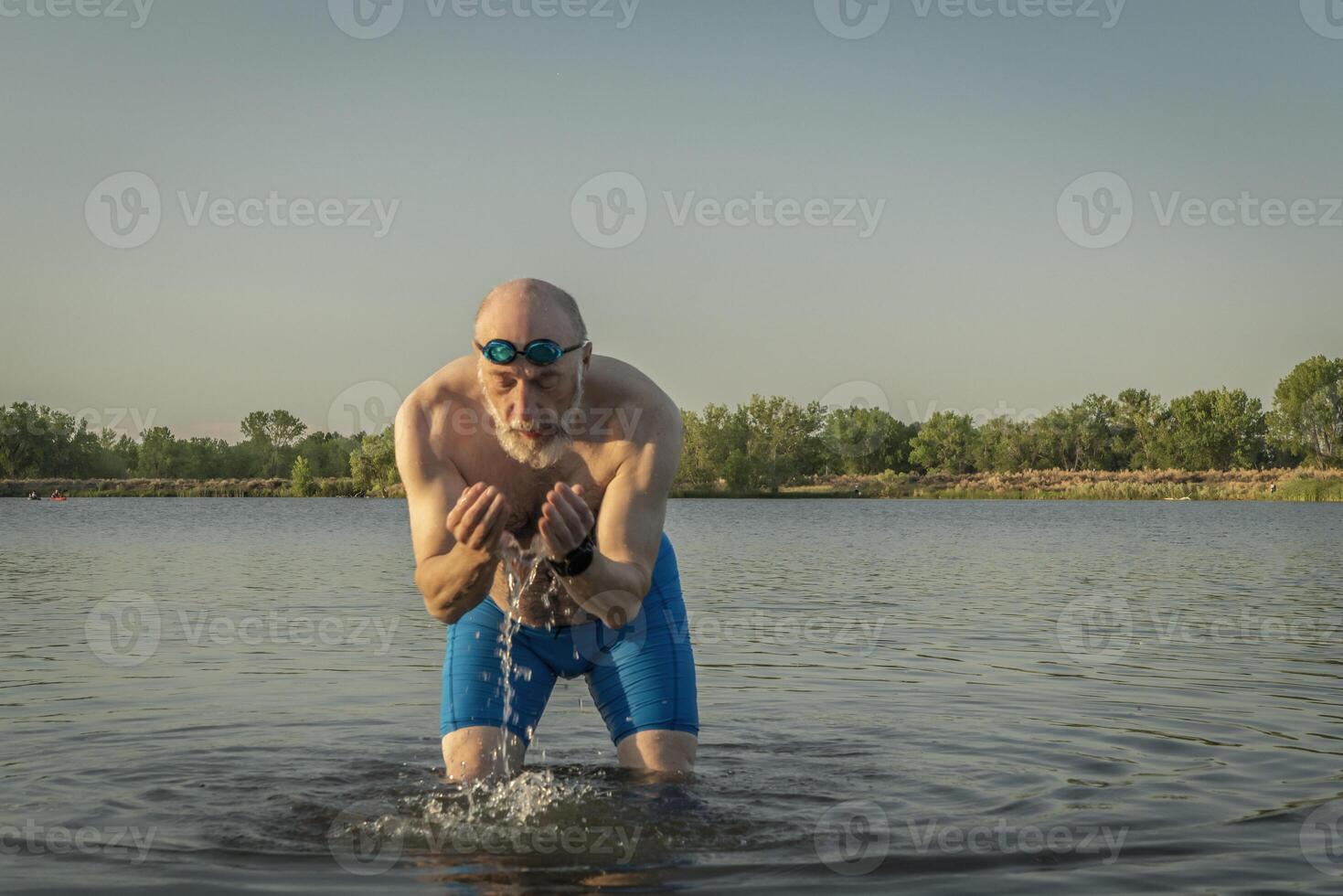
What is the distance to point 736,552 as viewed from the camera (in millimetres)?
36656

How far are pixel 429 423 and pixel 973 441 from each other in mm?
140201

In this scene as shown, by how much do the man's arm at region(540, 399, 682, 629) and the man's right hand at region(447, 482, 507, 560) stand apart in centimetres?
48

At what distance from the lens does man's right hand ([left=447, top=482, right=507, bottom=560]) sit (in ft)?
15.5

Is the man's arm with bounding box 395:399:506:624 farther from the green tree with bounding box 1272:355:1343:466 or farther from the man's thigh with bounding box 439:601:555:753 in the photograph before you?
the green tree with bounding box 1272:355:1343:466

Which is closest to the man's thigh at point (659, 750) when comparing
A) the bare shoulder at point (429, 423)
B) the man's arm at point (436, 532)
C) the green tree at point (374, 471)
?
the man's arm at point (436, 532)

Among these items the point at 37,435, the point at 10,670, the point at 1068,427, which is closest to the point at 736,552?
the point at 10,670

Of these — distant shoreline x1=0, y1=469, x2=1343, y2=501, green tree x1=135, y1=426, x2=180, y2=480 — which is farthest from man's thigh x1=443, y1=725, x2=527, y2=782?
green tree x1=135, y1=426, x2=180, y2=480

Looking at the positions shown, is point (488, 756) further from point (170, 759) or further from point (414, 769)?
point (170, 759)

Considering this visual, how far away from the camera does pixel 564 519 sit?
4754 mm

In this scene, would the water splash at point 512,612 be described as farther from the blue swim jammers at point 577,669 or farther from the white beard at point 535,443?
the white beard at point 535,443

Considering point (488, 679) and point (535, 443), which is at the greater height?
point (535, 443)

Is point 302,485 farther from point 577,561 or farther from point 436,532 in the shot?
point 577,561

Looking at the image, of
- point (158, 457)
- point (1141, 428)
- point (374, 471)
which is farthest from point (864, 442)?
point (158, 457)

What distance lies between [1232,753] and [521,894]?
5.55 metres
